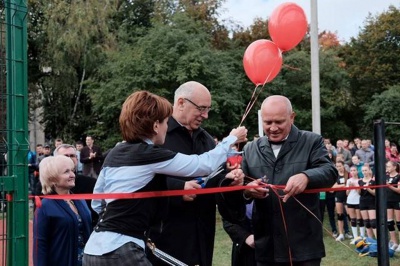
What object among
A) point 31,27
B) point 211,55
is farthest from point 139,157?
point 31,27

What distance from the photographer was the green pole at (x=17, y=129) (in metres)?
4.15

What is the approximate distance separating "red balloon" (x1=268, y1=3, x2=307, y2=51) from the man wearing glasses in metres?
2.82

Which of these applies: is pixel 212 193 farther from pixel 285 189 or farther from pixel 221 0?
pixel 221 0

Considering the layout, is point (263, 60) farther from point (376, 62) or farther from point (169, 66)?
point (376, 62)

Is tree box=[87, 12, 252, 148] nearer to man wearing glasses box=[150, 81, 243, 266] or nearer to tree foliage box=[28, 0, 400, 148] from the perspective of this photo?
tree foliage box=[28, 0, 400, 148]

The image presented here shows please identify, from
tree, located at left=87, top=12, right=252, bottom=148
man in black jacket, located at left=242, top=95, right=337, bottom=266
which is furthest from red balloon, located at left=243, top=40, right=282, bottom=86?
tree, located at left=87, top=12, right=252, bottom=148

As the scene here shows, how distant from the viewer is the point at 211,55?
2481cm

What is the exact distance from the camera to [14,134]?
13.6 feet

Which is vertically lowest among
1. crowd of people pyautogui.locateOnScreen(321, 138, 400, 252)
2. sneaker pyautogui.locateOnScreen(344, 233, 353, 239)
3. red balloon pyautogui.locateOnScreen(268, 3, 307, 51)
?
sneaker pyautogui.locateOnScreen(344, 233, 353, 239)

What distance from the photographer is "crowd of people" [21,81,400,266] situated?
3.56 metres

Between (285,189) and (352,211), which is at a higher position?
(285,189)

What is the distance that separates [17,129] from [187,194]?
1.29 meters

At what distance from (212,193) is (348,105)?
3053 cm

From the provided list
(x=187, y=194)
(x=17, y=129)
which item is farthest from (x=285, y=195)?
(x=17, y=129)
